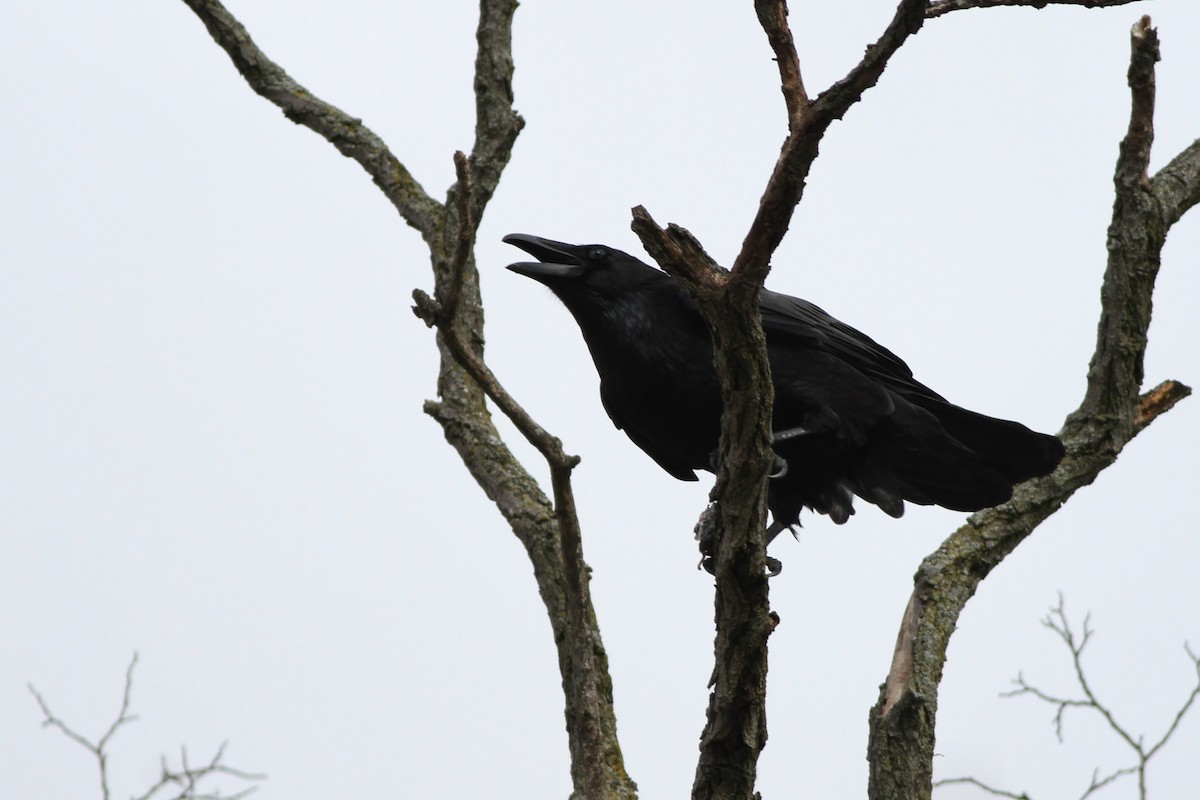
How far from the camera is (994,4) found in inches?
127

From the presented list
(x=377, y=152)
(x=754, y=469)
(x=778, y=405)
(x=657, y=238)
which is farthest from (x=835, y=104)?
(x=377, y=152)

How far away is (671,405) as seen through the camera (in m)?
4.81

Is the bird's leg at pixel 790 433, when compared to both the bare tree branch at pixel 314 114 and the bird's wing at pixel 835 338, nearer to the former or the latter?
the bird's wing at pixel 835 338

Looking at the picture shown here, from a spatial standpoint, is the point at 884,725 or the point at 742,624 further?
the point at 884,725

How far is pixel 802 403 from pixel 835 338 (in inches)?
17.3

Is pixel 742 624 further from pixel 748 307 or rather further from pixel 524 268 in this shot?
pixel 524 268

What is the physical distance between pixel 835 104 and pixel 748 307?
1.77 ft

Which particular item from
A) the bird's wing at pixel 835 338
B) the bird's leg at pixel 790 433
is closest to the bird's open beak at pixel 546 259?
the bird's wing at pixel 835 338

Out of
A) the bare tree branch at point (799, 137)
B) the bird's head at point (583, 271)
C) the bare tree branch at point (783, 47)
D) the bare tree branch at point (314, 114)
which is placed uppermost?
the bare tree branch at point (314, 114)

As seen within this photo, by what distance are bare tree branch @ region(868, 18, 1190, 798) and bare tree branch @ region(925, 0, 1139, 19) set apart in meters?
1.07

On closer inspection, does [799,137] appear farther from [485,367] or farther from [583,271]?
[583,271]

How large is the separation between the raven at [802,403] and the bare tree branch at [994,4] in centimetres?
171

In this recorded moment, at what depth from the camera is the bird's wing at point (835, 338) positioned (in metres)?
4.90

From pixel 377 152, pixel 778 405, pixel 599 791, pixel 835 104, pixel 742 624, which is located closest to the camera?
pixel 835 104
